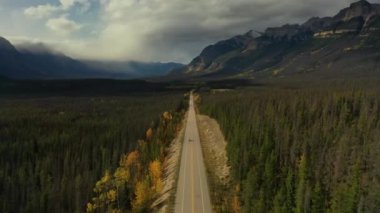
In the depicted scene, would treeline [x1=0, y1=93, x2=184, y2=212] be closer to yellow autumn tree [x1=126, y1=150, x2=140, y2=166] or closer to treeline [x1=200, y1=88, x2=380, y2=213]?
yellow autumn tree [x1=126, y1=150, x2=140, y2=166]

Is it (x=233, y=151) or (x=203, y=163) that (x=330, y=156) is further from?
(x=203, y=163)

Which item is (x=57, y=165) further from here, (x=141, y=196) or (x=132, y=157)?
(x=141, y=196)

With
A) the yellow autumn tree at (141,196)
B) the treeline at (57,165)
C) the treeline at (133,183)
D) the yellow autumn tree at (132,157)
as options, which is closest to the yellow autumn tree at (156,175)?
the treeline at (133,183)

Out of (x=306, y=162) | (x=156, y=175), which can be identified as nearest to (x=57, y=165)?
(x=156, y=175)

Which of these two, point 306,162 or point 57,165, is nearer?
point 306,162

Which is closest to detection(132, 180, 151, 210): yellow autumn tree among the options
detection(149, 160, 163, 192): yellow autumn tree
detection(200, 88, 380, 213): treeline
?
Answer: detection(149, 160, 163, 192): yellow autumn tree
